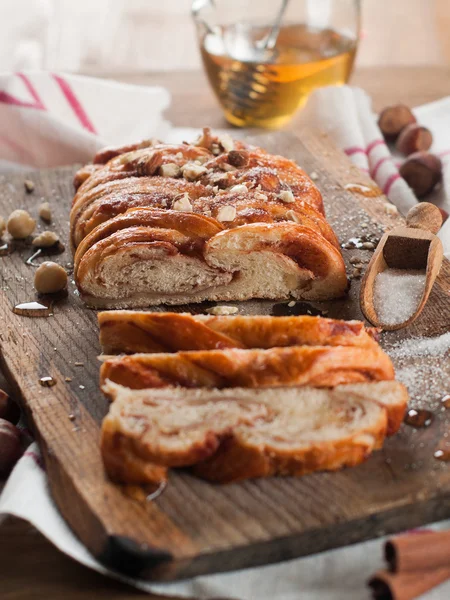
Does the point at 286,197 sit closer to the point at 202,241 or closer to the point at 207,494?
the point at 202,241

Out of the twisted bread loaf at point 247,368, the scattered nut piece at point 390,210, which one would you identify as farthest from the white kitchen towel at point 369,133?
the twisted bread loaf at point 247,368

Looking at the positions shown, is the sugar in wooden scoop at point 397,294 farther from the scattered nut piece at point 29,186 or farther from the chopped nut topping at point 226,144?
the scattered nut piece at point 29,186

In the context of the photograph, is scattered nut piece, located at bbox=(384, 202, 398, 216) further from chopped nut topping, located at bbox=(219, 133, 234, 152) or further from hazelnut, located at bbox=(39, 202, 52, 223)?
hazelnut, located at bbox=(39, 202, 52, 223)

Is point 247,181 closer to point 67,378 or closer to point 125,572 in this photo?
point 67,378

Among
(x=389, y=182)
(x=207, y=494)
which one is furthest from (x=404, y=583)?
(x=389, y=182)

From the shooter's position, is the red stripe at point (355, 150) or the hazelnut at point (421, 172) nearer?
the hazelnut at point (421, 172)

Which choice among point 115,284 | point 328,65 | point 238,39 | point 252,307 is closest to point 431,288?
point 252,307
